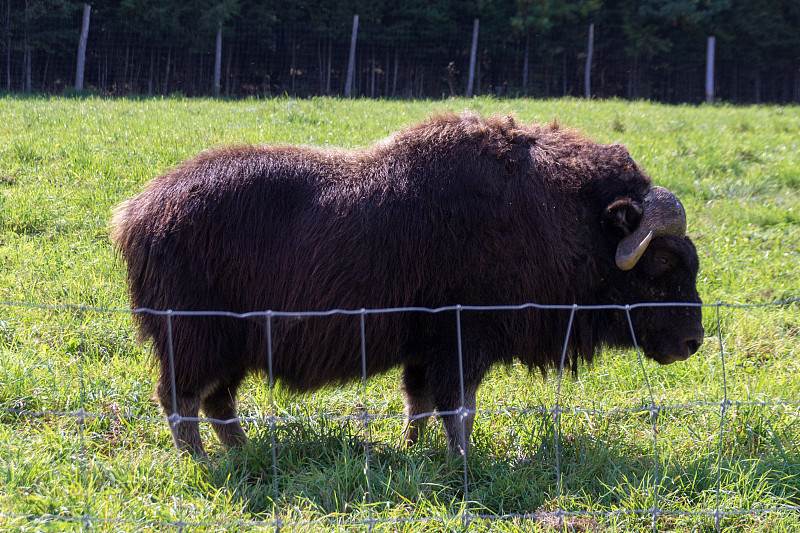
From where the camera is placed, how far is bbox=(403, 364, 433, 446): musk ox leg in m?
3.86

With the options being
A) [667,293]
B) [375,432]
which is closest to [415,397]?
[375,432]

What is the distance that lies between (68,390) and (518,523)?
104 inches

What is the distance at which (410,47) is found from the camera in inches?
837

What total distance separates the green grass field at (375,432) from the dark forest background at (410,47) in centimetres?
1261

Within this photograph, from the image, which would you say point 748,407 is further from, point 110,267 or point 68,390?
point 110,267

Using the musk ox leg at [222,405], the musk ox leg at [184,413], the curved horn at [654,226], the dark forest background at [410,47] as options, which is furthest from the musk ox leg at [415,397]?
the dark forest background at [410,47]

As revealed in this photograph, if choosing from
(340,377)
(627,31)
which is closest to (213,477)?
(340,377)

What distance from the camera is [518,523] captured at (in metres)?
2.94

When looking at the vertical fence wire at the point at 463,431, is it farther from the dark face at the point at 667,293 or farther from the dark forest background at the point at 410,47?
the dark forest background at the point at 410,47

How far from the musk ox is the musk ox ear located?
0.01 meters

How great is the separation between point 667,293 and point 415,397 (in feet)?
5.14

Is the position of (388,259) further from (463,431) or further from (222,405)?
(222,405)

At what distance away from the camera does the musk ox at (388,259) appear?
11.4ft

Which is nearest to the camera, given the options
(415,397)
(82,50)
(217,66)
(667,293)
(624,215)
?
(624,215)
